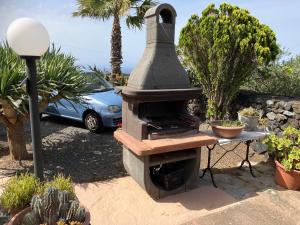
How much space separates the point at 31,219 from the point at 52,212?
19 centimetres

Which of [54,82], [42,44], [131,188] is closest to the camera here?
[42,44]

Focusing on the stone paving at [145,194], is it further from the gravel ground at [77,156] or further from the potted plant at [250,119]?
the potted plant at [250,119]

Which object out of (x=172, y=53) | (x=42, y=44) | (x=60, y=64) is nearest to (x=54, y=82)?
(x=60, y=64)

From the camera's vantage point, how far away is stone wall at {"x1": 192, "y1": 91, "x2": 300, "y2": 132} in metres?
5.84

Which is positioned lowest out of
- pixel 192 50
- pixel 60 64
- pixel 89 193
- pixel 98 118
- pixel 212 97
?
pixel 89 193

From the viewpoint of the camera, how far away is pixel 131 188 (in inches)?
172

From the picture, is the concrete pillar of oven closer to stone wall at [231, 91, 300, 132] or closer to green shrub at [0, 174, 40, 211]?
green shrub at [0, 174, 40, 211]

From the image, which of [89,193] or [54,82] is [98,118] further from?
[89,193]

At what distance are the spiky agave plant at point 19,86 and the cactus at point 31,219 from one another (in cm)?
238

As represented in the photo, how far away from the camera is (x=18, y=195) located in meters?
2.81

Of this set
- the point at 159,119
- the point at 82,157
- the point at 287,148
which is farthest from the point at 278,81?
the point at 82,157

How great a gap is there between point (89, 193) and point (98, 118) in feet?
10.5

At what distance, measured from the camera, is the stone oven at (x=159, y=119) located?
3.69m

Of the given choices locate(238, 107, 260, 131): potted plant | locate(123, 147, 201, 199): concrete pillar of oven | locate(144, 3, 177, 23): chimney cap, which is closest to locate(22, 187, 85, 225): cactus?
locate(123, 147, 201, 199): concrete pillar of oven
